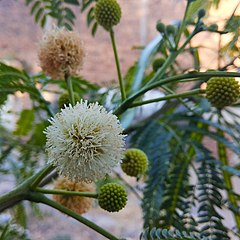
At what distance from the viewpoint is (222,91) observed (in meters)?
0.36

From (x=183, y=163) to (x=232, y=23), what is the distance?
→ 268mm

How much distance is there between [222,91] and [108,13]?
143 mm

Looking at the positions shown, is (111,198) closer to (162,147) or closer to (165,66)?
(165,66)

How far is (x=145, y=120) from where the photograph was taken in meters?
0.70

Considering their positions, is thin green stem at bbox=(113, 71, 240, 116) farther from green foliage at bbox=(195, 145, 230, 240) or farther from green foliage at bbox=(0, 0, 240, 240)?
green foliage at bbox=(195, 145, 230, 240)

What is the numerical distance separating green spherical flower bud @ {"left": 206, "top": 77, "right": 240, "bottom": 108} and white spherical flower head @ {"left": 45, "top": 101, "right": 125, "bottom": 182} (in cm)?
10

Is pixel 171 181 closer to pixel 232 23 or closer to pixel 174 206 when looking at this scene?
pixel 174 206

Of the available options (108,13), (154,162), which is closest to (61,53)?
(108,13)

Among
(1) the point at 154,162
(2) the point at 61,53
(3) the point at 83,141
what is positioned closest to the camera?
(3) the point at 83,141

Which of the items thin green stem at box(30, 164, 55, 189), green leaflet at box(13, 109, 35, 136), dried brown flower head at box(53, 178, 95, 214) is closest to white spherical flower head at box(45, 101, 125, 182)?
thin green stem at box(30, 164, 55, 189)

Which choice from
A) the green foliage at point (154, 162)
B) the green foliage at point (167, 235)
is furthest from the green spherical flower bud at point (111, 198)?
the green foliage at point (154, 162)

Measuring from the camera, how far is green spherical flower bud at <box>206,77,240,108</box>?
0.36 m

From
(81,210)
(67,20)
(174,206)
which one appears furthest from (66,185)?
(67,20)

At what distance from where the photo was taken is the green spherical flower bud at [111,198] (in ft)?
1.13
